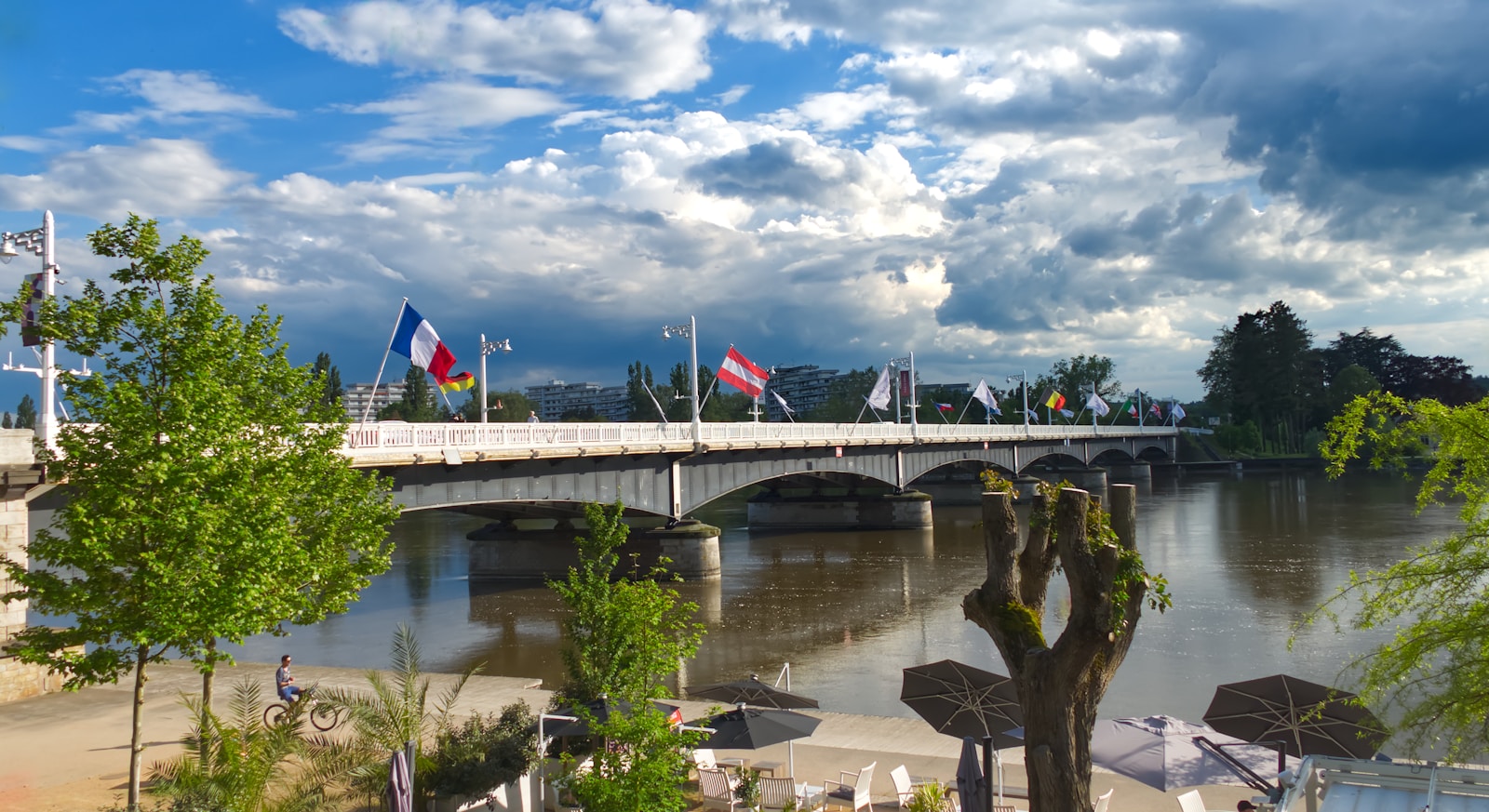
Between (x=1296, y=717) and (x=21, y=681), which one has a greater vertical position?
(x=1296, y=717)

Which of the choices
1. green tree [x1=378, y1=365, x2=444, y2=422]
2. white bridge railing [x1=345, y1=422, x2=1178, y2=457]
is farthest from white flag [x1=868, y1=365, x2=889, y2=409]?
green tree [x1=378, y1=365, x2=444, y2=422]

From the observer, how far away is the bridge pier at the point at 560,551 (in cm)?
3897

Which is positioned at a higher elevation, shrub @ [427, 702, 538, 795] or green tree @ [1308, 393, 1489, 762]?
green tree @ [1308, 393, 1489, 762]

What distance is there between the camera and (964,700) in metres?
11.9

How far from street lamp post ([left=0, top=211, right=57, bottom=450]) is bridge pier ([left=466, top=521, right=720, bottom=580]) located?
23906 millimetres

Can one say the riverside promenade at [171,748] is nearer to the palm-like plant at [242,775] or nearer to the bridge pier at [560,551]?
the palm-like plant at [242,775]

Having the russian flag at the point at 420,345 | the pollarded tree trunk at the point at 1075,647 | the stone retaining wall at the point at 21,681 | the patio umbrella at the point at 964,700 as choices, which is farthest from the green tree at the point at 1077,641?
the russian flag at the point at 420,345

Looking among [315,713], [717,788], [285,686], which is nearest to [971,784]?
[717,788]

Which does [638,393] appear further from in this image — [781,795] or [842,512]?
[781,795]

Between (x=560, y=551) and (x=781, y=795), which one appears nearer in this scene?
(x=781, y=795)

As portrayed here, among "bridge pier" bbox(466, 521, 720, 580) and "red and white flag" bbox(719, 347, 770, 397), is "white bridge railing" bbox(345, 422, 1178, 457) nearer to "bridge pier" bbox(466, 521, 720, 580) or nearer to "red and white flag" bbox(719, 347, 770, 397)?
"red and white flag" bbox(719, 347, 770, 397)

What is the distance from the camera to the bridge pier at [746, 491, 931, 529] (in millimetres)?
58906

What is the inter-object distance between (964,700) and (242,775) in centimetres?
782

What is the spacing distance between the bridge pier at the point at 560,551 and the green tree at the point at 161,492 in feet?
88.1
